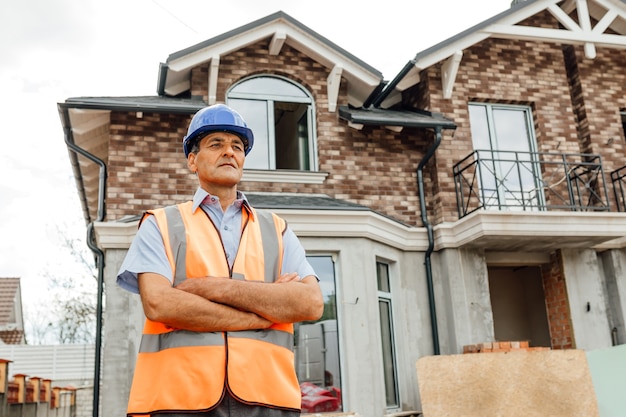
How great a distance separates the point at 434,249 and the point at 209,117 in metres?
7.49

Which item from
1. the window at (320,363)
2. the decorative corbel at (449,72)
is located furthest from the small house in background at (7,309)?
the decorative corbel at (449,72)

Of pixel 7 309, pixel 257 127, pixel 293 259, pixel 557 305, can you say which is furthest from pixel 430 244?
pixel 7 309

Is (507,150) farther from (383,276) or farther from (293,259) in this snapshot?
(293,259)

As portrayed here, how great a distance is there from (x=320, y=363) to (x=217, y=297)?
6225mm

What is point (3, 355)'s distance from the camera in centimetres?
1856

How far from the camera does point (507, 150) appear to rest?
32.3 ft

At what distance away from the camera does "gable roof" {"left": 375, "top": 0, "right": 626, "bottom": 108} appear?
9.63 meters

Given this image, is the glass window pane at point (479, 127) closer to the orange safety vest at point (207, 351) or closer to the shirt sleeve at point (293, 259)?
the shirt sleeve at point (293, 259)

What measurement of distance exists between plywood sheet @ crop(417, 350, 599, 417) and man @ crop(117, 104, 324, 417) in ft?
18.7

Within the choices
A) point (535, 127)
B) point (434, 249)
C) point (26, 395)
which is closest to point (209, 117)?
point (434, 249)

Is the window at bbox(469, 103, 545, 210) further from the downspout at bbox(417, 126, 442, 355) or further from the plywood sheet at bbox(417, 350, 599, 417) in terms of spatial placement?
the plywood sheet at bbox(417, 350, 599, 417)

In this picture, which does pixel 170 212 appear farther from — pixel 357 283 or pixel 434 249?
pixel 434 249

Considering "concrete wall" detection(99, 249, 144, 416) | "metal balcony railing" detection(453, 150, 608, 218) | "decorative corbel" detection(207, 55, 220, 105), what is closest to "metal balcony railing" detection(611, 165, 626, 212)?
"metal balcony railing" detection(453, 150, 608, 218)

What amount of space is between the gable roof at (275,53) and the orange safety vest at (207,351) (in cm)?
713
